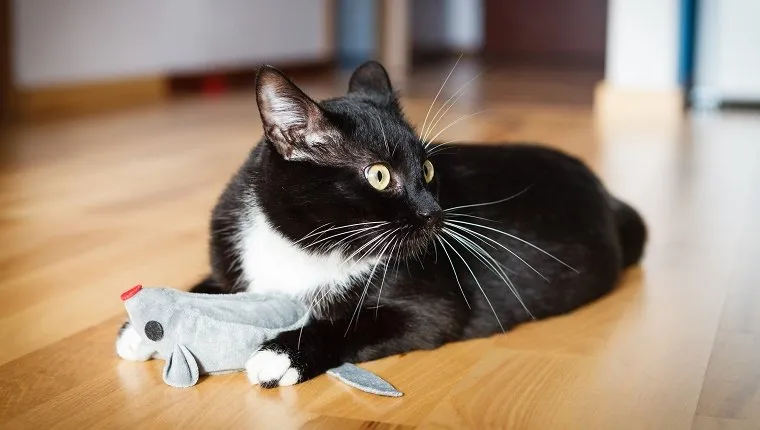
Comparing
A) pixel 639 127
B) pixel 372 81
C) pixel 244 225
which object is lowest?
pixel 639 127

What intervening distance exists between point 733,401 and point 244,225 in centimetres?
75

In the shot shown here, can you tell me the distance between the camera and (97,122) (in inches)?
178

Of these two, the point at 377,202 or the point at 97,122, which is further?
the point at 97,122

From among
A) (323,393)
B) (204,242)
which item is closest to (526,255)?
(323,393)

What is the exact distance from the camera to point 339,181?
143cm

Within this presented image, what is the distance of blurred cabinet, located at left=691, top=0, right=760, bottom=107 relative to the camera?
16.1 feet

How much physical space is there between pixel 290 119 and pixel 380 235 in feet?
0.67

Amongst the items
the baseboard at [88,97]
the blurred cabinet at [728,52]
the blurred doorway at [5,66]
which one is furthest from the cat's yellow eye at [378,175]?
the blurred cabinet at [728,52]

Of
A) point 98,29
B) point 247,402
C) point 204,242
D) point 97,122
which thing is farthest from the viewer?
point 98,29

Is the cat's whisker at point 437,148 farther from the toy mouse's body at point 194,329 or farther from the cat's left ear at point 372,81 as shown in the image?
the toy mouse's body at point 194,329

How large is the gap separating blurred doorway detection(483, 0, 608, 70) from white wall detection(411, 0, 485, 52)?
16cm

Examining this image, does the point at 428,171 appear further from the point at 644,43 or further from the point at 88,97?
the point at 88,97

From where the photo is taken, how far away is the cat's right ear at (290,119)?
4.64 feet

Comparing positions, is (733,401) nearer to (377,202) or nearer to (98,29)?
(377,202)
